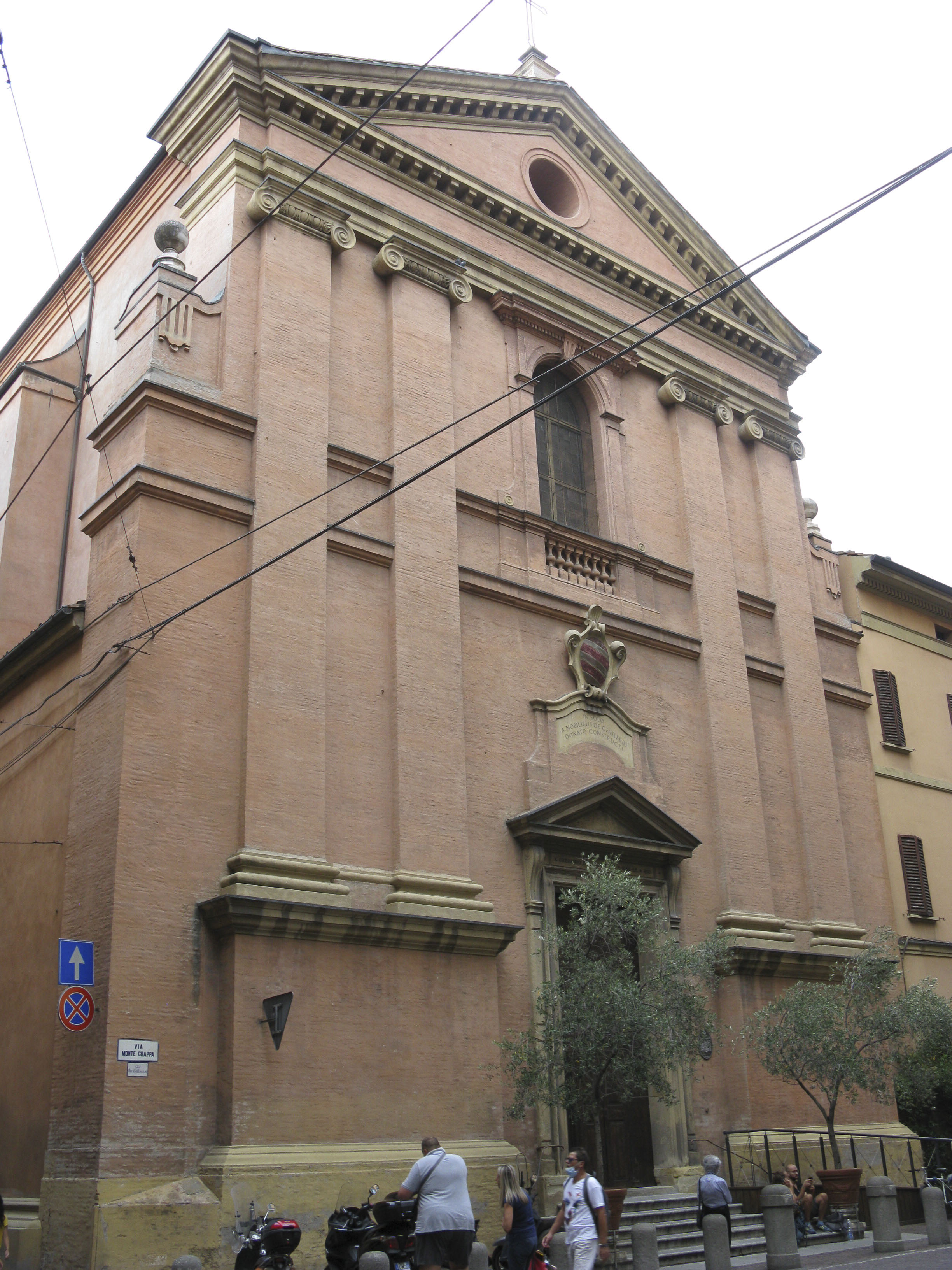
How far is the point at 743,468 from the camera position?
22.9 meters

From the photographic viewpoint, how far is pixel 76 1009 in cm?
1188

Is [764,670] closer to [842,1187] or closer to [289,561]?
[842,1187]

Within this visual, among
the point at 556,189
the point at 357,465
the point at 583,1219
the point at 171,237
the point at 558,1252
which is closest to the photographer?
the point at 583,1219

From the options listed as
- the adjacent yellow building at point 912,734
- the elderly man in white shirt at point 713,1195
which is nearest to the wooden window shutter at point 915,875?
the adjacent yellow building at point 912,734

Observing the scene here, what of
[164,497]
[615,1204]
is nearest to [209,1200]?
[615,1204]

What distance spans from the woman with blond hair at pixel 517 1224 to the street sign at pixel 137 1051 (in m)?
3.96

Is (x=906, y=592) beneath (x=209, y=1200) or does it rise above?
above

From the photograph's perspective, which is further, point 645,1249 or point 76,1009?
point 76,1009

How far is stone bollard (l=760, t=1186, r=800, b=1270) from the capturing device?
12.8m

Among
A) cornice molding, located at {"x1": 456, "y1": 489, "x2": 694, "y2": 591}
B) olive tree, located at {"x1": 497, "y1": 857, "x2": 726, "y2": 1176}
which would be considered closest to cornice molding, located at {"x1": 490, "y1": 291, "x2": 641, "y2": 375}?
cornice molding, located at {"x1": 456, "y1": 489, "x2": 694, "y2": 591}

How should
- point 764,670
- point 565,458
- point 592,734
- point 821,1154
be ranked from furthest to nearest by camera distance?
point 764,670, point 565,458, point 821,1154, point 592,734

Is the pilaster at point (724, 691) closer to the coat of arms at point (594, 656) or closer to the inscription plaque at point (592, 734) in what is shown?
the inscription plaque at point (592, 734)

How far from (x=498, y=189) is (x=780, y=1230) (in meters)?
15.0

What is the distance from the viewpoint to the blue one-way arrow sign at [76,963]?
12.0 meters
